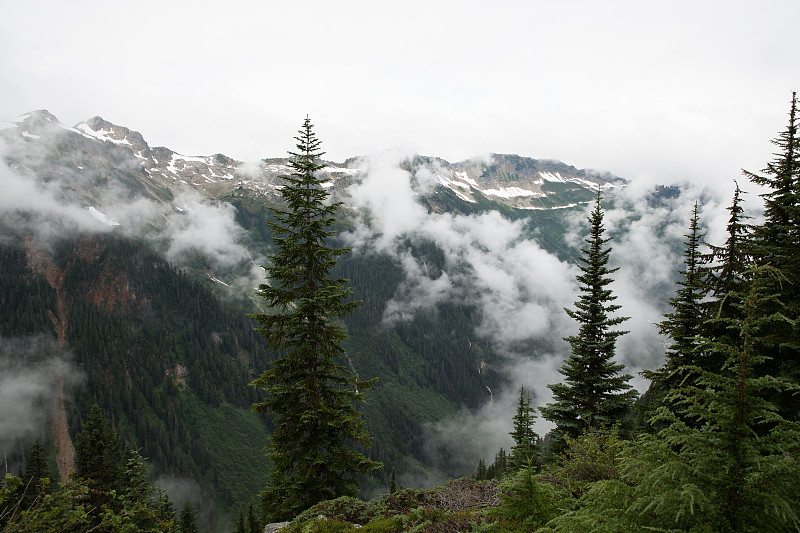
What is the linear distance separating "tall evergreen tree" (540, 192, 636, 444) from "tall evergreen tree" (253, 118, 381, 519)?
10385 millimetres

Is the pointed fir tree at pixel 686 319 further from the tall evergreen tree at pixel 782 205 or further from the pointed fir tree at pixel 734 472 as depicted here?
the pointed fir tree at pixel 734 472

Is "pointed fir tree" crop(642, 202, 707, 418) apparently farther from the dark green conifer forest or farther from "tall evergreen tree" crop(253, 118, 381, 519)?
"tall evergreen tree" crop(253, 118, 381, 519)

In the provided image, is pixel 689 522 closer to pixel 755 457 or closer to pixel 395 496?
pixel 755 457

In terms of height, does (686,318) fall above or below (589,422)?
above

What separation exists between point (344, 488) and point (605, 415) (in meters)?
13.3

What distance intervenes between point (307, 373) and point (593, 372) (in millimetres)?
14142

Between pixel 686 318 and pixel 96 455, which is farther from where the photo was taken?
pixel 96 455

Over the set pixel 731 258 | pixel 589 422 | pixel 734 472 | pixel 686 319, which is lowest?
pixel 589 422

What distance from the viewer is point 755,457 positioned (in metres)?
3.81

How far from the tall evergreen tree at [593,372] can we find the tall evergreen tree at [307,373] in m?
10.4

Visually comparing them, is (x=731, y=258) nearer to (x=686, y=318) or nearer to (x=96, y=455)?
(x=686, y=318)

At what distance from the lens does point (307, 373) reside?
15062mm

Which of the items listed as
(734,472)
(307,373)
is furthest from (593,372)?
(734,472)

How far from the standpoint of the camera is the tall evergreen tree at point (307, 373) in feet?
47.4
